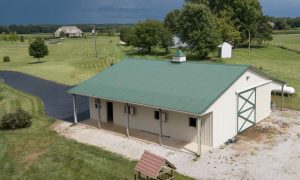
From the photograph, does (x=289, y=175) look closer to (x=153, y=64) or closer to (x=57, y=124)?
(x=153, y=64)

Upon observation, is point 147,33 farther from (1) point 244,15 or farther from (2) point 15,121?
(2) point 15,121

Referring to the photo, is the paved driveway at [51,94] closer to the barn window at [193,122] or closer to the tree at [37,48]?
the tree at [37,48]

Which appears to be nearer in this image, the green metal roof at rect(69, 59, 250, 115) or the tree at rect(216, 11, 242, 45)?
the green metal roof at rect(69, 59, 250, 115)

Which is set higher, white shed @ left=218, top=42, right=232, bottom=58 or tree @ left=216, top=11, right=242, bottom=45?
tree @ left=216, top=11, right=242, bottom=45

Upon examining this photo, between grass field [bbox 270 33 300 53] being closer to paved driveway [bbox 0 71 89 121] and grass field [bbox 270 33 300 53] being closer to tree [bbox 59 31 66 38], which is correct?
paved driveway [bbox 0 71 89 121]

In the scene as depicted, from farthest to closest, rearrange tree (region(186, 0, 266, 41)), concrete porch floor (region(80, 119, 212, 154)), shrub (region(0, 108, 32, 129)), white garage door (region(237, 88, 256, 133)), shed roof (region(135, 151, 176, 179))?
tree (region(186, 0, 266, 41))
shrub (region(0, 108, 32, 129))
white garage door (region(237, 88, 256, 133))
concrete porch floor (region(80, 119, 212, 154))
shed roof (region(135, 151, 176, 179))

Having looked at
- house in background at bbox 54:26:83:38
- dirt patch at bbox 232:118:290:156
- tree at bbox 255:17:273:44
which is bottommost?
dirt patch at bbox 232:118:290:156

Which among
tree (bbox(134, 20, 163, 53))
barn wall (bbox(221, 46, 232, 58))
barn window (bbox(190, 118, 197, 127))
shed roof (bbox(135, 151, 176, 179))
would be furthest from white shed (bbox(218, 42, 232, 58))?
shed roof (bbox(135, 151, 176, 179))

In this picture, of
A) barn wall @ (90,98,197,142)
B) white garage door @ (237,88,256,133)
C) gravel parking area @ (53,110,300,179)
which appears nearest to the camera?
gravel parking area @ (53,110,300,179)

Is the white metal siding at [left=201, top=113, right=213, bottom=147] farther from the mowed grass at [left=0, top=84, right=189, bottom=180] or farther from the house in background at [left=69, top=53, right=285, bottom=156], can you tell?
the mowed grass at [left=0, top=84, right=189, bottom=180]

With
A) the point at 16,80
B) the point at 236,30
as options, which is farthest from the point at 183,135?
the point at 236,30
